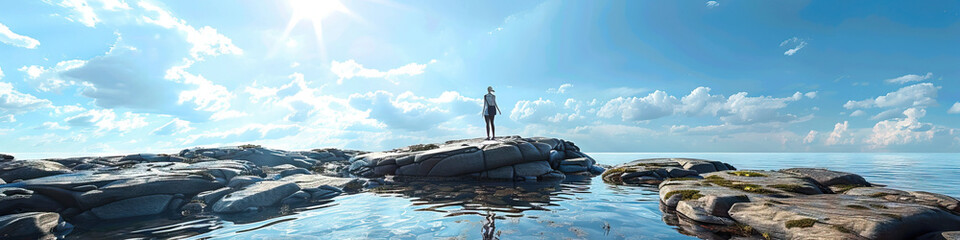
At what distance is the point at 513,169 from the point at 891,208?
14.8 m

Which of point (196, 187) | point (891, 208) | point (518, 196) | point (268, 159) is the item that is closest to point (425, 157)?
point (518, 196)

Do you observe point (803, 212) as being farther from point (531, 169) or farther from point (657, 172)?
point (531, 169)

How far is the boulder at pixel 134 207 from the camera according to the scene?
362 inches

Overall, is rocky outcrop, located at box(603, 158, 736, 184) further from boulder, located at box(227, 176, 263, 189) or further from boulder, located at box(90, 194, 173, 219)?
boulder, located at box(90, 194, 173, 219)

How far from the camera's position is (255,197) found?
398 inches

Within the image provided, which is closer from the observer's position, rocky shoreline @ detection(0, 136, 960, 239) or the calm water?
rocky shoreline @ detection(0, 136, 960, 239)

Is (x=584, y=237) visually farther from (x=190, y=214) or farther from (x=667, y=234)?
(x=190, y=214)

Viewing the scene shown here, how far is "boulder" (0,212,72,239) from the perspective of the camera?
22.2ft

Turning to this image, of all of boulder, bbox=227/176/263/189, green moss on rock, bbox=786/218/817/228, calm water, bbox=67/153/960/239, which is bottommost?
calm water, bbox=67/153/960/239

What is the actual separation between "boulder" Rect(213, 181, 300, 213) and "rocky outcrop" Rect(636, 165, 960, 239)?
11.2 meters

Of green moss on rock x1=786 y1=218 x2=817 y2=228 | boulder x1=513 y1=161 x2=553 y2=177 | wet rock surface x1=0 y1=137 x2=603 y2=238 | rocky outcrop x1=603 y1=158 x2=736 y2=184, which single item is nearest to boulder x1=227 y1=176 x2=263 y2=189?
wet rock surface x1=0 y1=137 x2=603 y2=238

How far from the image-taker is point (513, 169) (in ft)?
65.8

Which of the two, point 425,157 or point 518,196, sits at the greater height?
point 425,157

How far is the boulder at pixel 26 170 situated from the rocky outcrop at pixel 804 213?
2170 cm
